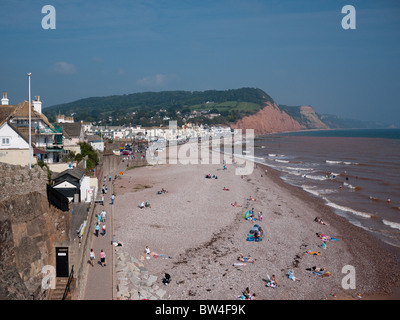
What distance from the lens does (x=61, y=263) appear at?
31.7 ft

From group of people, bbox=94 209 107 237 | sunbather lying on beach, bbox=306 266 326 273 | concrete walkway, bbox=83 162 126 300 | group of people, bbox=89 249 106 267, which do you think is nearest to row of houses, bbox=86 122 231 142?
group of people, bbox=94 209 107 237

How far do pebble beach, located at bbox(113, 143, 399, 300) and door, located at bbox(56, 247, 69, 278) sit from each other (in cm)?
389

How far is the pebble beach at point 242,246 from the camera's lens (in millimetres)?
13070

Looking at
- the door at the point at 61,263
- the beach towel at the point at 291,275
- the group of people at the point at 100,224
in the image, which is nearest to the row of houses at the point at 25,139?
the group of people at the point at 100,224

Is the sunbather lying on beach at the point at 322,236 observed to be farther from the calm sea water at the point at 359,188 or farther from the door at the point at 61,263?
the door at the point at 61,263

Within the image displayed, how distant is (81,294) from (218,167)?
108 feet

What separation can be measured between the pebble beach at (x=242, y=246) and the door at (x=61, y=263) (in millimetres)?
3890

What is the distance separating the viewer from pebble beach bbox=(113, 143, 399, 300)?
13.1m

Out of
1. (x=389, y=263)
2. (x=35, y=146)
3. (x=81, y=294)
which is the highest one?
(x=35, y=146)

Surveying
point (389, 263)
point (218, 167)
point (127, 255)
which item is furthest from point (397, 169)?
point (127, 255)

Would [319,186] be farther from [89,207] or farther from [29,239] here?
[29,239]

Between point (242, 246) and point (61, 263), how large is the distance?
30.9 feet

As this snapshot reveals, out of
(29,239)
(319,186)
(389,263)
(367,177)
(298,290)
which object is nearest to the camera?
(29,239)

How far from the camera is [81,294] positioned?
9.98 meters
